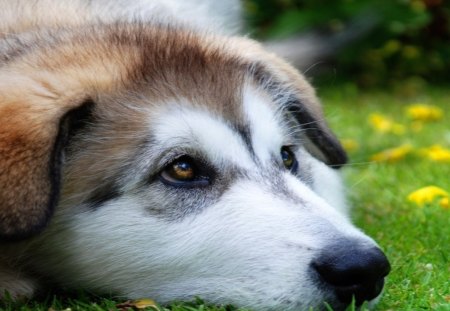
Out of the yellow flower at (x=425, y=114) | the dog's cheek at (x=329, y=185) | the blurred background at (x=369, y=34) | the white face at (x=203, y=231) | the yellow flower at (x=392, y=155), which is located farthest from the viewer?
the blurred background at (x=369, y=34)

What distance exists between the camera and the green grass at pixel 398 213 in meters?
3.52

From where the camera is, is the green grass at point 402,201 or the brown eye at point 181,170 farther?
the green grass at point 402,201

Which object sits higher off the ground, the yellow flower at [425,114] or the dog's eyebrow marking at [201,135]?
the dog's eyebrow marking at [201,135]

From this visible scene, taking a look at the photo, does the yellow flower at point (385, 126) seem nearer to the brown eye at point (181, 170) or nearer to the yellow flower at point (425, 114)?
the yellow flower at point (425, 114)

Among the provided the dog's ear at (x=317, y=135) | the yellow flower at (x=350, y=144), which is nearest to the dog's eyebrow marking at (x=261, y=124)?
the dog's ear at (x=317, y=135)

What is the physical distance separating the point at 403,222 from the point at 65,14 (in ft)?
7.10

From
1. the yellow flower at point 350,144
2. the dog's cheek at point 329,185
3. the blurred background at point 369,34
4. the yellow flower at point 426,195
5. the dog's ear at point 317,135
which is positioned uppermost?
the dog's ear at point 317,135

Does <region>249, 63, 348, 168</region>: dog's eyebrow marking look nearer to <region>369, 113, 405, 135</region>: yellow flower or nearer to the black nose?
the black nose

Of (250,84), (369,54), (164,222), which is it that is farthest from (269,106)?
(369,54)

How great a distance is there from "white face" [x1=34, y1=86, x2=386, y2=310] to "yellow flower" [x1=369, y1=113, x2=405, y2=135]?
4.29 meters

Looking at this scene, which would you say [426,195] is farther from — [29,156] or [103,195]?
[29,156]

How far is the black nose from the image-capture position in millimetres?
3066

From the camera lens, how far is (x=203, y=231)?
3336mm

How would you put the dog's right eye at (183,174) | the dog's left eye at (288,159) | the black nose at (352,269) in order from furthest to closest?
the dog's left eye at (288,159) → the dog's right eye at (183,174) → the black nose at (352,269)
